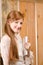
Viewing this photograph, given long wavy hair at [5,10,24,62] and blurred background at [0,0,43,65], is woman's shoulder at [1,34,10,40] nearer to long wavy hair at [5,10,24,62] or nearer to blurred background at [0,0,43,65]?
long wavy hair at [5,10,24,62]

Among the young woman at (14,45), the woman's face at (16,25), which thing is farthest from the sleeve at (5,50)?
the woman's face at (16,25)

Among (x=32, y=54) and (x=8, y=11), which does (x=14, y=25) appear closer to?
(x=8, y=11)

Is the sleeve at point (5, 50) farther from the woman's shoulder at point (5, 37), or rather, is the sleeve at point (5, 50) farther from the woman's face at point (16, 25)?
the woman's face at point (16, 25)

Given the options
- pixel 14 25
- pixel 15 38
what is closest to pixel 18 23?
pixel 14 25

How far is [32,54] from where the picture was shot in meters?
1.40

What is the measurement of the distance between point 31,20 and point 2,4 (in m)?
0.33

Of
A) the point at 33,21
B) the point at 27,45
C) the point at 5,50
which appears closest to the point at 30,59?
the point at 27,45

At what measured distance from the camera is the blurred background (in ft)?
4.50

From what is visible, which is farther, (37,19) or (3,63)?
(37,19)

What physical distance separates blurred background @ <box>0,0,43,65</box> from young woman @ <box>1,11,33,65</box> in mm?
49

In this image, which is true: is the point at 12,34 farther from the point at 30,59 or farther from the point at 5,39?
the point at 30,59

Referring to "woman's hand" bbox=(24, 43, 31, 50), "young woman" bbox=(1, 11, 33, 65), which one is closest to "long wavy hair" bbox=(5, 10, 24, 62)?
"young woman" bbox=(1, 11, 33, 65)

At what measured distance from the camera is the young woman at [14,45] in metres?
1.32

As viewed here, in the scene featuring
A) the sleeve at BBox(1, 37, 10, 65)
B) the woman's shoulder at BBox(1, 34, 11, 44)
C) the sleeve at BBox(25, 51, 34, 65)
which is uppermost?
the woman's shoulder at BBox(1, 34, 11, 44)
